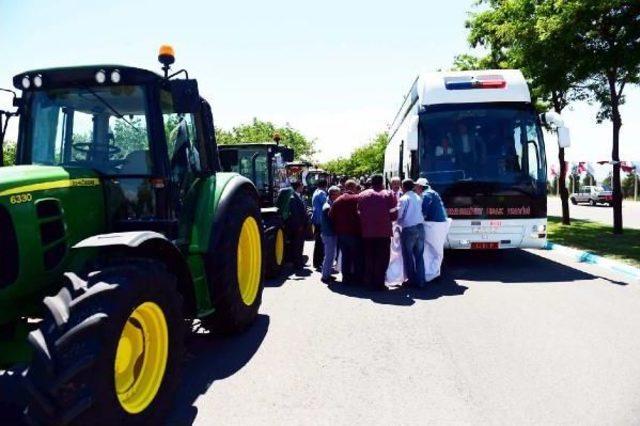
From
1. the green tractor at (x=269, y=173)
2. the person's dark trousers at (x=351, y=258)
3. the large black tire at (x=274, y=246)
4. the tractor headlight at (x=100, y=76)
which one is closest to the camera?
the tractor headlight at (x=100, y=76)

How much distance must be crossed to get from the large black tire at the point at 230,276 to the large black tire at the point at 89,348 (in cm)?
123

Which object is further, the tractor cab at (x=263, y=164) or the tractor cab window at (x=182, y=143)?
the tractor cab at (x=263, y=164)

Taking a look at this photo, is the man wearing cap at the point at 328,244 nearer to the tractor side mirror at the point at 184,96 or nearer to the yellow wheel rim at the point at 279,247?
the yellow wheel rim at the point at 279,247

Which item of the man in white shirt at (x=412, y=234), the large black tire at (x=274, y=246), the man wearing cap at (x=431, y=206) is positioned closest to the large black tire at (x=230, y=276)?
the large black tire at (x=274, y=246)

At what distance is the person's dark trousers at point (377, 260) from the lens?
7879 mm

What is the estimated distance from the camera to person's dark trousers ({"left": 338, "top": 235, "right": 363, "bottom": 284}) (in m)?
8.25

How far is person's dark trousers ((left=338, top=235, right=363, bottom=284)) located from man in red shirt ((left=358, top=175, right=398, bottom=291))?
241 millimetres

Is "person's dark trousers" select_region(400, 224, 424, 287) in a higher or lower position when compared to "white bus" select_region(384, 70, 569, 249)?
lower

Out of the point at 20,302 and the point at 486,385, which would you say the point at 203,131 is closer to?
the point at 20,302

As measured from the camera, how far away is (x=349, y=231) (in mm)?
8188

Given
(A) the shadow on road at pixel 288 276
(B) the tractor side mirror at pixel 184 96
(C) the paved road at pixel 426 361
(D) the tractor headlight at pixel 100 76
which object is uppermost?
(D) the tractor headlight at pixel 100 76

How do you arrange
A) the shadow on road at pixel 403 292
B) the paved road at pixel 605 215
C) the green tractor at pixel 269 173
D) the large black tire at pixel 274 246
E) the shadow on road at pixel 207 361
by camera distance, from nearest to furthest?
the shadow on road at pixel 207 361 → the shadow on road at pixel 403 292 → the large black tire at pixel 274 246 → the green tractor at pixel 269 173 → the paved road at pixel 605 215

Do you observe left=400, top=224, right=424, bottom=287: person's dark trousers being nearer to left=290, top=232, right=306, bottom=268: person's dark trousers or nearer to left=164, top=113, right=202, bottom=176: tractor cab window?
left=290, top=232, right=306, bottom=268: person's dark trousers

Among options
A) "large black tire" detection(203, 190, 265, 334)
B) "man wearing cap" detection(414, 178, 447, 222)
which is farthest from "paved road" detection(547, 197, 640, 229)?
"large black tire" detection(203, 190, 265, 334)
